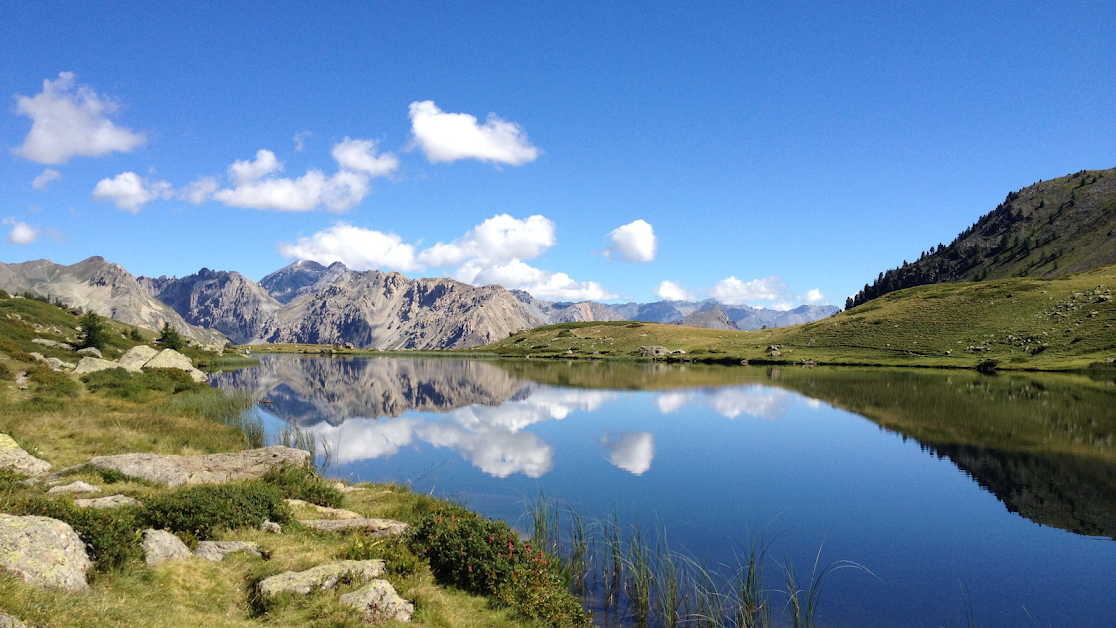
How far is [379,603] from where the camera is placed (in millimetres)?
12742

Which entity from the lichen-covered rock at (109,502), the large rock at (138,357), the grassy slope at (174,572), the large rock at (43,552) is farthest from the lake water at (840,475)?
the large rock at (138,357)

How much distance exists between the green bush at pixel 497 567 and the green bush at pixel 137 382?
46.3 metres

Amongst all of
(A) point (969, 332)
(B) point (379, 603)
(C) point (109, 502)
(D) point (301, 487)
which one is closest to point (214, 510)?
(C) point (109, 502)

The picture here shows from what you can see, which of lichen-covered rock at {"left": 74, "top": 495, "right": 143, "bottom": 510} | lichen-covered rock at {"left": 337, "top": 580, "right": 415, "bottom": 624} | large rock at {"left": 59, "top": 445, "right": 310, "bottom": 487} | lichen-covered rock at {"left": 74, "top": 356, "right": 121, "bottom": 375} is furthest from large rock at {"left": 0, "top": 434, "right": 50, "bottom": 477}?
lichen-covered rock at {"left": 74, "top": 356, "right": 121, "bottom": 375}

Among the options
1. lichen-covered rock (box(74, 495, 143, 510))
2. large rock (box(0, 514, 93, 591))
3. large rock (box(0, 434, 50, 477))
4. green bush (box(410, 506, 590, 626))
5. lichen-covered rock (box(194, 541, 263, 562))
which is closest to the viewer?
large rock (box(0, 514, 93, 591))

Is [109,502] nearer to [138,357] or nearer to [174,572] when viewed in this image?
[174,572]

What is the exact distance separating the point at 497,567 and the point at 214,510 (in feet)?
30.9

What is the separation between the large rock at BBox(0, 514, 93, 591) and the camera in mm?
10289

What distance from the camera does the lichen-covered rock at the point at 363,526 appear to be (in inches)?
725

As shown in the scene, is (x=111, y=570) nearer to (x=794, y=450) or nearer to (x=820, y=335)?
(x=794, y=450)

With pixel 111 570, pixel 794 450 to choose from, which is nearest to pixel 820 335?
pixel 794 450

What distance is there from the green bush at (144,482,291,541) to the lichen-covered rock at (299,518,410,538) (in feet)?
3.48

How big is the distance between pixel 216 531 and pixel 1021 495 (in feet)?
121

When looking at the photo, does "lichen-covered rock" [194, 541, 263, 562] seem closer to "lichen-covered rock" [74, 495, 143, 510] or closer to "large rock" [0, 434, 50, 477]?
"lichen-covered rock" [74, 495, 143, 510]
